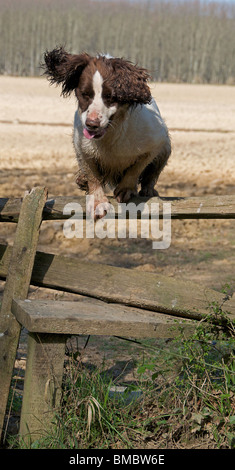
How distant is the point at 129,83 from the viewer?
441cm

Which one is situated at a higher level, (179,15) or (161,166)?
(179,15)

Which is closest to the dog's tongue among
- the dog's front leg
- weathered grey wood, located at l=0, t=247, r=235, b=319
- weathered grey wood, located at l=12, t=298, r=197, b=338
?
the dog's front leg

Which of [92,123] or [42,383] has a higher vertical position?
[92,123]

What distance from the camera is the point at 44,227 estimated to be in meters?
9.28

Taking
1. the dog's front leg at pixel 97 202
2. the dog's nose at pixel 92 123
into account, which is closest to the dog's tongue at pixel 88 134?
the dog's nose at pixel 92 123

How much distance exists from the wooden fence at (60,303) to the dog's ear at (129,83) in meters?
0.71

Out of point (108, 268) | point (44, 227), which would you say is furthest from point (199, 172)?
point (108, 268)

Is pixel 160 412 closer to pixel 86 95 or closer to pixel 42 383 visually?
pixel 42 383

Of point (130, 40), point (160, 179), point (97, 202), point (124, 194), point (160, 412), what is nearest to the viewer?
point (160, 412)

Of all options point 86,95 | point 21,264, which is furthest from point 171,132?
point 21,264

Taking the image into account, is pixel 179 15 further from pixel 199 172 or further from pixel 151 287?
pixel 151 287

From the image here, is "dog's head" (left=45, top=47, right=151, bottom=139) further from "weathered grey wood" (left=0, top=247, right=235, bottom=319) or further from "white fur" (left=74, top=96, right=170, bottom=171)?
"weathered grey wood" (left=0, top=247, right=235, bottom=319)

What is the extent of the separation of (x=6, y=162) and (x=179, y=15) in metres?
31.7

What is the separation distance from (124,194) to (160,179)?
741 cm
